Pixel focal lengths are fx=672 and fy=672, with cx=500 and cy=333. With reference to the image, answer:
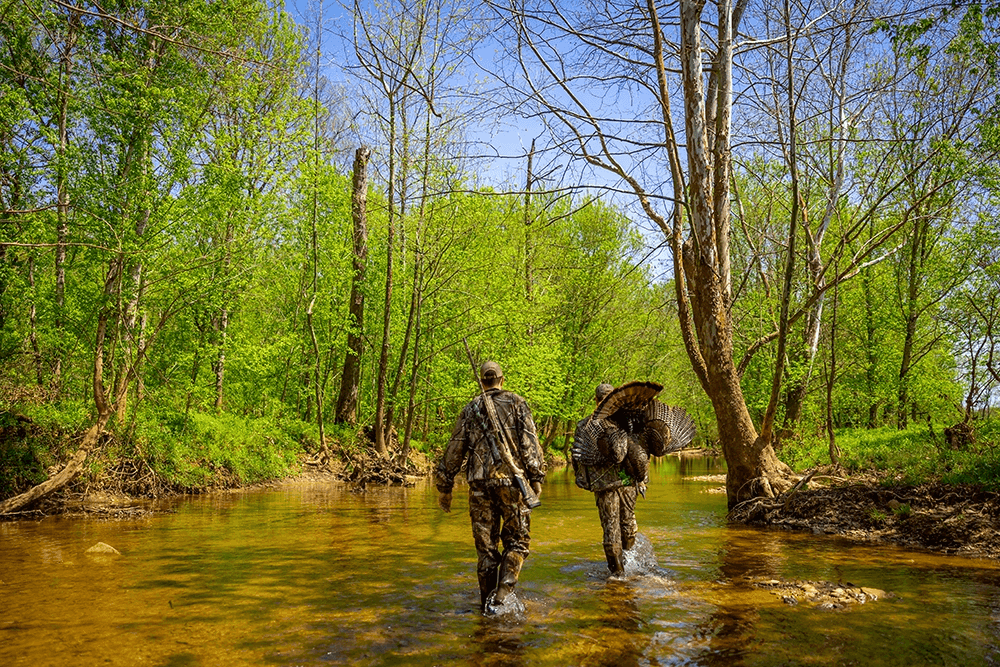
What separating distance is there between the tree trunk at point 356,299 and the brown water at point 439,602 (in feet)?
39.5

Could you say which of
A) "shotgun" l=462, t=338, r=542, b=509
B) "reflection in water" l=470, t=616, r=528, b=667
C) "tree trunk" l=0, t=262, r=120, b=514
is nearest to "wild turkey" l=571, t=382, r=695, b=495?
"shotgun" l=462, t=338, r=542, b=509

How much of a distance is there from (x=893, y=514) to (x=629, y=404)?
5494mm

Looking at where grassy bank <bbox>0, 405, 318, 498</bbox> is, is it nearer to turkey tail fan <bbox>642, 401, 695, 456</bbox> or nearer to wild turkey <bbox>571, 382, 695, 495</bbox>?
wild turkey <bbox>571, 382, 695, 495</bbox>

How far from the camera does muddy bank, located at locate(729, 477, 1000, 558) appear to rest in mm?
8875

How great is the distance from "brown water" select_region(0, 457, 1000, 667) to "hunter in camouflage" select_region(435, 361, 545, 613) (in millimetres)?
398

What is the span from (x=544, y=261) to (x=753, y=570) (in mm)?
21586

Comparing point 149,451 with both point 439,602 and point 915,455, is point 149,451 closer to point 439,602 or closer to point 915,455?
point 439,602

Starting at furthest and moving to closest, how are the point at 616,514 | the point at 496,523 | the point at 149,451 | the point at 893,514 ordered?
the point at 149,451
the point at 893,514
the point at 616,514
the point at 496,523

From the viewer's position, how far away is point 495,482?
616cm

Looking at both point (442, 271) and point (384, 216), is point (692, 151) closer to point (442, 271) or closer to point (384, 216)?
point (442, 271)

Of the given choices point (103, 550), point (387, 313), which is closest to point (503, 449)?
point (103, 550)

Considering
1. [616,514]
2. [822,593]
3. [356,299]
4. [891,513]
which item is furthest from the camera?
[356,299]

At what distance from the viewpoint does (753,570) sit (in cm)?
764

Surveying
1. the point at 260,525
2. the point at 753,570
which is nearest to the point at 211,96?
the point at 260,525
